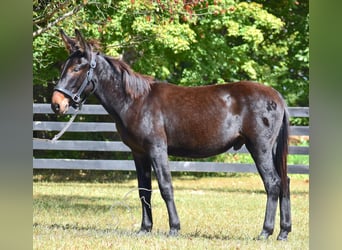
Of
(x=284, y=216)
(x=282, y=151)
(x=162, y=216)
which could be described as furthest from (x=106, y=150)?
(x=284, y=216)

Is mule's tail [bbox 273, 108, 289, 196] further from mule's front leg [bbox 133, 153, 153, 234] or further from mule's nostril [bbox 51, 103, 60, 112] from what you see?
mule's nostril [bbox 51, 103, 60, 112]

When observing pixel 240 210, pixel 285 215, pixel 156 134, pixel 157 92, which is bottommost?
pixel 240 210

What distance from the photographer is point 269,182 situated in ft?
16.2

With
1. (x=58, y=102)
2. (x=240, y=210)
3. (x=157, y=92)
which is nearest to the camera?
(x=58, y=102)

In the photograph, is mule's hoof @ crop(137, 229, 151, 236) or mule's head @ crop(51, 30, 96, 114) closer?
mule's head @ crop(51, 30, 96, 114)

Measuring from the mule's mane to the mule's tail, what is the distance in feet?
4.23

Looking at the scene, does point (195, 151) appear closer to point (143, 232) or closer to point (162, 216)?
point (143, 232)

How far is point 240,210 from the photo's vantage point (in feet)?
23.4

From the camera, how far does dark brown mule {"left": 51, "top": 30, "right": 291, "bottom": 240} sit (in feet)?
16.3

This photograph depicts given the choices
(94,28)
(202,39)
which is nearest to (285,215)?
(94,28)

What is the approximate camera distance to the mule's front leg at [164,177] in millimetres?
4973

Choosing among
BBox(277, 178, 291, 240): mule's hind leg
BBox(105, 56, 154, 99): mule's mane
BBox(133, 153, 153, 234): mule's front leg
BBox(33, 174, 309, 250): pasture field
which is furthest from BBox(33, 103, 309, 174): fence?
BBox(277, 178, 291, 240): mule's hind leg
